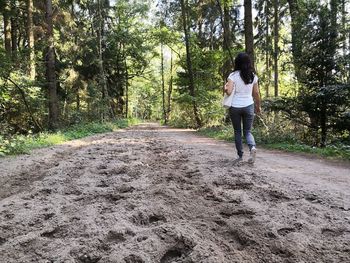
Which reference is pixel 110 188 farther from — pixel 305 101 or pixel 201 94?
pixel 201 94

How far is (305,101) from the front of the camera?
35.7 ft

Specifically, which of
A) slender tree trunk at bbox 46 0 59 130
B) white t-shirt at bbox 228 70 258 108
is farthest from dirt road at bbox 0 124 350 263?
slender tree trunk at bbox 46 0 59 130

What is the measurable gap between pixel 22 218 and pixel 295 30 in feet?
36.7

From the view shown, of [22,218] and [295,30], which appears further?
[295,30]

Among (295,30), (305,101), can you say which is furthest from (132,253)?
(295,30)

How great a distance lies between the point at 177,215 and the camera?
11.3 ft

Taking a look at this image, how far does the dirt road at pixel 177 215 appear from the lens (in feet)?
8.59

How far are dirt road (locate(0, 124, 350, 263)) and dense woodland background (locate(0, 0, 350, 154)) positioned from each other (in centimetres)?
577

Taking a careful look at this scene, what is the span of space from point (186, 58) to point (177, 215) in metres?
27.4

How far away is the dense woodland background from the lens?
1084 centimetres

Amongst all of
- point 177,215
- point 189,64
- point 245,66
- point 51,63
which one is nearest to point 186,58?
point 189,64

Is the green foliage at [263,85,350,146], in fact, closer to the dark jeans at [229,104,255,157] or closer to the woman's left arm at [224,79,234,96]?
the dark jeans at [229,104,255,157]

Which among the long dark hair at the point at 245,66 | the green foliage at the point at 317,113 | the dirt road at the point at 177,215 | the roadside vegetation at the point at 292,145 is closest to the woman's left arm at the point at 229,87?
the long dark hair at the point at 245,66

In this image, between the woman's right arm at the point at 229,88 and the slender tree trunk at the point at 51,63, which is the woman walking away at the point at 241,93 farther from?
the slender tree trunk at the point at 51,63
